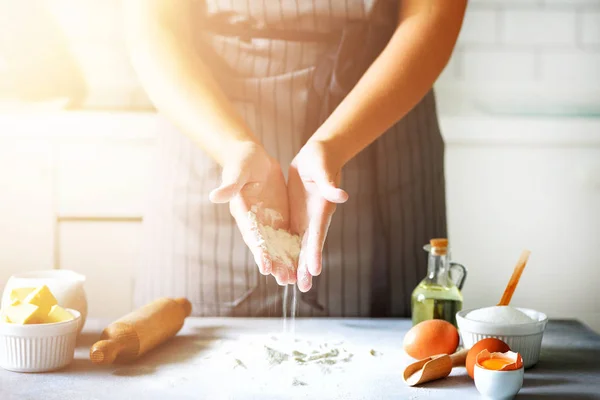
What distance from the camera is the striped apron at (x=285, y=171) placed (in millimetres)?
1079

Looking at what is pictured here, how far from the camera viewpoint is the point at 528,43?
1.47 m

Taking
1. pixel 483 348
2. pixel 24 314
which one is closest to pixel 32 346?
pixel 24 314

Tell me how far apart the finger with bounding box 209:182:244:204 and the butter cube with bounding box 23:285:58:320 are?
0.21m

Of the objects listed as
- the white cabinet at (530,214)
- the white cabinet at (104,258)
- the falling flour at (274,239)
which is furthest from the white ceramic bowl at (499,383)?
the white cabinet at (104,258)

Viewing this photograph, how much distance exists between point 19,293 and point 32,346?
7 centimetres

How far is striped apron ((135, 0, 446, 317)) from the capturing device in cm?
108

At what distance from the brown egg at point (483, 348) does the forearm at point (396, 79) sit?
299 millimetres

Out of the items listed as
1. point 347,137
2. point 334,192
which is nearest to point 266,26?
point 347,137

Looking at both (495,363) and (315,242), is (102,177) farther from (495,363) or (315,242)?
(495,363)

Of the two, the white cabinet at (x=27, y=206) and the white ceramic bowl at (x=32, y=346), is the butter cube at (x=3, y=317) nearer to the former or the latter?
the white ceramic bowl at (x=32, y=346)

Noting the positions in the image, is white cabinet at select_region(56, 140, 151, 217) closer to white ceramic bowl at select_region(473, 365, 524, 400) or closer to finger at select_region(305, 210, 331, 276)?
finger at select_region(305, 210, 331, 276)

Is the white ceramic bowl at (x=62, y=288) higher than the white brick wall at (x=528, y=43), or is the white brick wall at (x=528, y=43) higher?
the white brick wall at (x=528, y=43)

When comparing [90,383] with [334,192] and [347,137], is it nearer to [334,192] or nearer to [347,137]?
[334,192]

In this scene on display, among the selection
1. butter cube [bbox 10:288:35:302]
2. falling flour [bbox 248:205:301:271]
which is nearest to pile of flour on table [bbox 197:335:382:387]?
falling flour [bbox 248:205:301:271]
